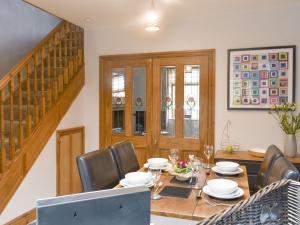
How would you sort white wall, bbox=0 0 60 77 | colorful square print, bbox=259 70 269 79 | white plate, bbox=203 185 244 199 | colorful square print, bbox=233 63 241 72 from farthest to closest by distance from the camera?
white wall, bbox=0 0 60 77, colorful square print, bbox=233 63 241 72, colorful square print, bbox=259 70 269 79, white plate, bbox=203 185 244 199

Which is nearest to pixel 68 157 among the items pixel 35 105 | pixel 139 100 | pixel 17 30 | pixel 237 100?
pixel 35 105

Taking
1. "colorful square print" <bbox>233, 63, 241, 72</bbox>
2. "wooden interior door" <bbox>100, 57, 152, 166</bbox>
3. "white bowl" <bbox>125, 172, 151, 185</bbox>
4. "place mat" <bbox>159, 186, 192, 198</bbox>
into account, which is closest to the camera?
"place mat" <bbox>159, 186, 192, 198</bbox>

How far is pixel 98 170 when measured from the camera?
2115 mm

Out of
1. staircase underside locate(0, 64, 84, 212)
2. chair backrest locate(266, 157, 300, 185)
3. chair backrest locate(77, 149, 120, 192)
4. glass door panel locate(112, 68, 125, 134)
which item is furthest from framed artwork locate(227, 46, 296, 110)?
staircase underside locate(0, 64, 84, 212)

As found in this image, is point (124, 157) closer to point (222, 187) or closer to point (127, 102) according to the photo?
point (222, 187)

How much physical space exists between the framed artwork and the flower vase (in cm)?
50

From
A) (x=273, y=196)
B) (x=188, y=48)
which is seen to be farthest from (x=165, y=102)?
(x=273, y=196)

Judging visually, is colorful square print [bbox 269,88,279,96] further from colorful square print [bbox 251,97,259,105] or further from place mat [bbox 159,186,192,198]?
place mat [bbox 159,186,192,198]

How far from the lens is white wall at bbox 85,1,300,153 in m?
3.29

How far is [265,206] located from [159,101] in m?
3.14

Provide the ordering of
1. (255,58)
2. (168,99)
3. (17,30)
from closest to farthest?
(255,58), (168,99), (17,30)

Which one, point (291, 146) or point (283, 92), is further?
point (283, 92)

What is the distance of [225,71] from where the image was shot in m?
3.53

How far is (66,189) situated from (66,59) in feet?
6.38
